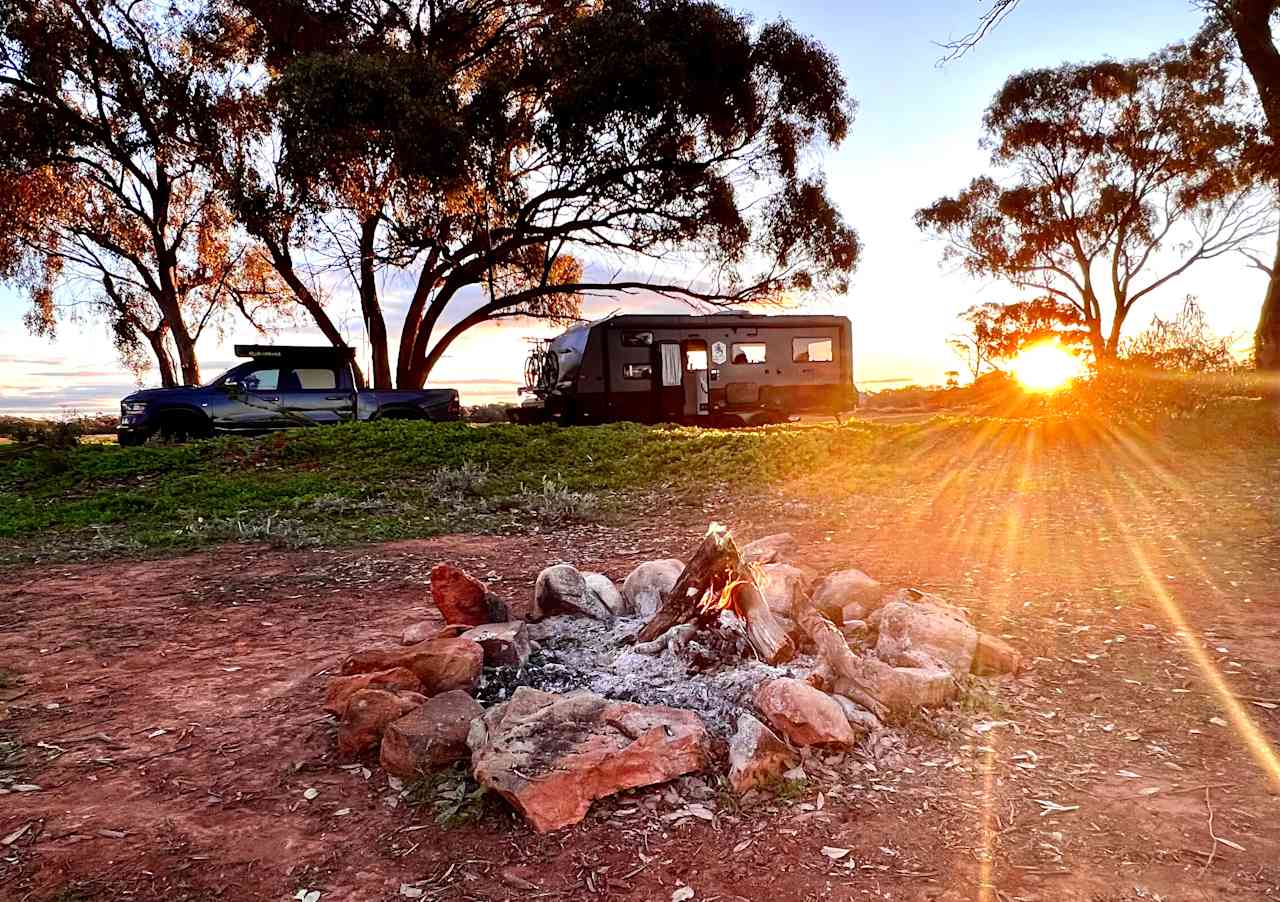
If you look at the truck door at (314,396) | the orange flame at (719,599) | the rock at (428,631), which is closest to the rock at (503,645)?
the rock at (428,631)

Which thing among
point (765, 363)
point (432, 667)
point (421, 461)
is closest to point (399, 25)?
point (765, 363)

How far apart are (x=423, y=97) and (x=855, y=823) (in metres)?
16.7

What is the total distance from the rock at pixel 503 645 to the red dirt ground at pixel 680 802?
2.37 feet

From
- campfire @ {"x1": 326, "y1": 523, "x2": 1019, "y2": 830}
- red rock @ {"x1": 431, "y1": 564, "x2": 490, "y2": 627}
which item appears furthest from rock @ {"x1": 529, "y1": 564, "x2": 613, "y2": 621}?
red rock @ {"x1": 431, "y1": 564, "x2": 490, "y2": 627}

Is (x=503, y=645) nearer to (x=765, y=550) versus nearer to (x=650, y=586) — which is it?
(x=650, y=586)

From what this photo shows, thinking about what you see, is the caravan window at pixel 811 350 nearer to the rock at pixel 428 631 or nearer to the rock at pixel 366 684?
the rock at pixel 428 631

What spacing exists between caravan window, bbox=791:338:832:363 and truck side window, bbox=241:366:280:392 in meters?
10.6

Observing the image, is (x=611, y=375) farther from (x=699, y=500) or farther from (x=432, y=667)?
(x=432, y=667)

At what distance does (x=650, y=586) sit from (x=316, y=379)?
1231cm

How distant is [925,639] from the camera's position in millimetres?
3600

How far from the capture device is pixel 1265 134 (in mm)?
15258

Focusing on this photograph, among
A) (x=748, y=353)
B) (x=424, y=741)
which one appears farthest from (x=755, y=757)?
(x=748, y=353)

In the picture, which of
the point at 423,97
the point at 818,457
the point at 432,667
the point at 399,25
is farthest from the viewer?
the point at 399,25

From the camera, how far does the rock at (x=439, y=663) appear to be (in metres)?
3.47
